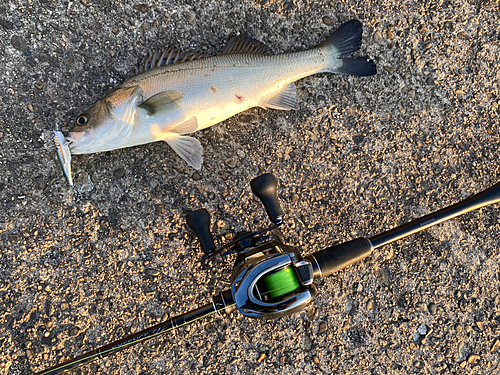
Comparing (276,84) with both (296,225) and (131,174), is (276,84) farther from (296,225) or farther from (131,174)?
(131,174)

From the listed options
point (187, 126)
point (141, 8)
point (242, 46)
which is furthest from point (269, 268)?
point (141, 8)

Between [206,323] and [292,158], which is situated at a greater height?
[292,158]

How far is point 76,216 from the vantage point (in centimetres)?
217

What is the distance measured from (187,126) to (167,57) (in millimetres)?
524

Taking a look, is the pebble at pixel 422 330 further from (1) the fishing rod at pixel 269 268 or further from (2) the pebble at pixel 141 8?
(2) the pebble at pixel 141 8

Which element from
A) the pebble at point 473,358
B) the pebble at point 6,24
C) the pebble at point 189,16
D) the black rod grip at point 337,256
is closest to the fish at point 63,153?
the pebble at point 6,24

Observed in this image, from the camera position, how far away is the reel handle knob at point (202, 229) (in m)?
1.95

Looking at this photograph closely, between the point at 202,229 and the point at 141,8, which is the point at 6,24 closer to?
the point at 141,8

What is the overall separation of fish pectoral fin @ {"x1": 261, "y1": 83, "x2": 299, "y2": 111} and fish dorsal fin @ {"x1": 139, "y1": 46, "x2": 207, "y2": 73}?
54 cm

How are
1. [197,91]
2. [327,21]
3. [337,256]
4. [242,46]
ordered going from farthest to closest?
[327,21] → [242,46] → [197,91] → [337,256]

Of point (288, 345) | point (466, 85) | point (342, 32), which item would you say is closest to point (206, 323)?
point (288, 345)

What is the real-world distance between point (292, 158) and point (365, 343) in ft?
4.34

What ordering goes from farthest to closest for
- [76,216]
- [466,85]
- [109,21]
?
[466,85] → [109,21] → [76,216]

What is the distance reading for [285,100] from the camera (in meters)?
2.31
